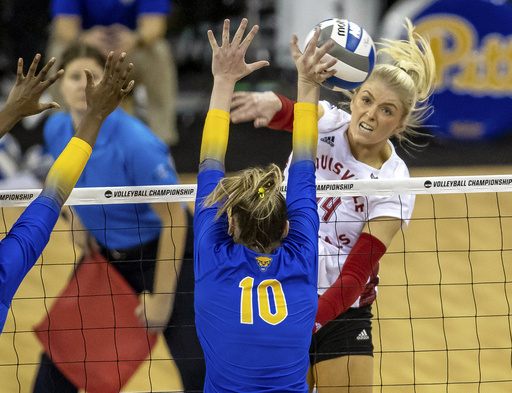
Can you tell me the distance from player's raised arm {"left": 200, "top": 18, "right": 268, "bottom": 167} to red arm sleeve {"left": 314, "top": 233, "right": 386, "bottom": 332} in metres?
1.02

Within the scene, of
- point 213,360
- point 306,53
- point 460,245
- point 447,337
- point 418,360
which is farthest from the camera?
point 460,245

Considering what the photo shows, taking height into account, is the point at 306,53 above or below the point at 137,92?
above

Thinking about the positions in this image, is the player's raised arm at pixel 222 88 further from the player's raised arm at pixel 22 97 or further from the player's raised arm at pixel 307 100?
the player's raised arm at pixel 22 97

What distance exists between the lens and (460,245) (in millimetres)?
7000

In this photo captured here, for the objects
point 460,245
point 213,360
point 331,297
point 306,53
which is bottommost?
point 460,245

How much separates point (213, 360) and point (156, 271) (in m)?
1.75

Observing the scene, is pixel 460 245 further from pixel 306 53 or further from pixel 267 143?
Result: pixel 306 53

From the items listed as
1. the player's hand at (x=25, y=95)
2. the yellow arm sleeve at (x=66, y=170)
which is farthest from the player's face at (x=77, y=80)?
the yellow arm sleeve at (x=66, y=170)

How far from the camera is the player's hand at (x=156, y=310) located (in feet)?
12.0

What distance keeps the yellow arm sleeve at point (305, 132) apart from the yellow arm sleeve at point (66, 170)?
0.76 metres

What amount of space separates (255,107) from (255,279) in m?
1.24

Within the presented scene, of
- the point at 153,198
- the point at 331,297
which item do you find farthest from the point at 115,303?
the point at 331,297

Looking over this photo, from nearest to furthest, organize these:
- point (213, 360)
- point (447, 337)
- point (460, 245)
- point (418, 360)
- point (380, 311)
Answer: point (213, 360), point (418, 360), point (447, 337), point (380, 311), point (460, 245)

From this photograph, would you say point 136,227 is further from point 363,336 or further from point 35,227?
point 35,227
